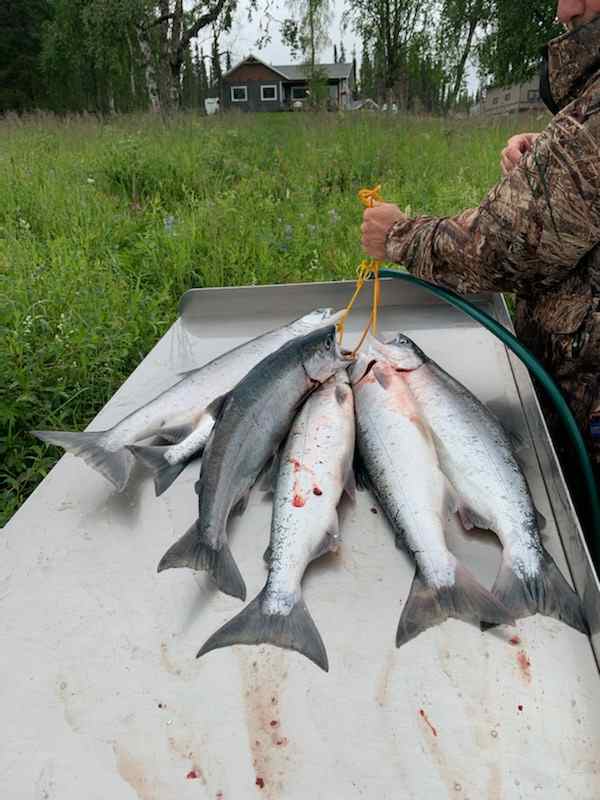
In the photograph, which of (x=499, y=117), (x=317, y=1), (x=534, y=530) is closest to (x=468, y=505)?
(x=534, y=530)

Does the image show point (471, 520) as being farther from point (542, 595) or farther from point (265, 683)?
point (265, 683)

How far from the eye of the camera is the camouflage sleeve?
5.73ft

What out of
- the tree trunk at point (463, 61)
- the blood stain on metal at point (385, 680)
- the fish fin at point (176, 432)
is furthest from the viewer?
the tree trunk at point (463, 61)

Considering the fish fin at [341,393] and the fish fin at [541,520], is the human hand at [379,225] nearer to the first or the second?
the fish fin at [341,393]

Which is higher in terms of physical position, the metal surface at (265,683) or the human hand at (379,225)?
the human hand at (379,225)

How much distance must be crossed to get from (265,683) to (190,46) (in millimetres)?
23399

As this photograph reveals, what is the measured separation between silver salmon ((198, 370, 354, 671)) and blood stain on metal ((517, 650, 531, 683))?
0.40 m

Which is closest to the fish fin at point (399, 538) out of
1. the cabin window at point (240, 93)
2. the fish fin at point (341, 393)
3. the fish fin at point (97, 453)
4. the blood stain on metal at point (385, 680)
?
the blood stain on metal at point (385, 680)

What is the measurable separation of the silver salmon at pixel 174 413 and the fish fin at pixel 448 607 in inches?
→ 33.4

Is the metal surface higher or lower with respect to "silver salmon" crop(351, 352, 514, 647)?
lower

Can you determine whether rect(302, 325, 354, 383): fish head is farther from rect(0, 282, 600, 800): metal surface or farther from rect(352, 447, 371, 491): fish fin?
rect(0, 282, 600, 800): metal surface

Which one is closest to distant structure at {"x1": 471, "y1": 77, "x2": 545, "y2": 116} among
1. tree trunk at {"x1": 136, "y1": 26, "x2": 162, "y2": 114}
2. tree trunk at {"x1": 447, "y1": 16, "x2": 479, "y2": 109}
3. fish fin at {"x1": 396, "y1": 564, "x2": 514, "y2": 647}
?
tree trunk at {"x1": 447, "y1": 16, "x2": 479, "y2": 109}

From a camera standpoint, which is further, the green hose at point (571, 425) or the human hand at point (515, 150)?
the human hand at point (515, 150)

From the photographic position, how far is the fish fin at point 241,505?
1.78m
